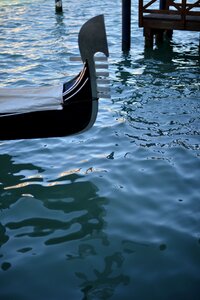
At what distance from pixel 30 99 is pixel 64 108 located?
0.59m

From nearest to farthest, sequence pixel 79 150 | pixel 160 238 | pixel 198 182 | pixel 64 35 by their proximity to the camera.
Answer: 1. pixel 160 238
2. pixel 198 182
3. pixel 79 150
4. pixel 64 35

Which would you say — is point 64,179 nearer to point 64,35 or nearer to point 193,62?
point 193,62

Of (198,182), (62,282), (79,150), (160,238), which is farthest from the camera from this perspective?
(79,150)

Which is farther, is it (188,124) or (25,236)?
(188,124)

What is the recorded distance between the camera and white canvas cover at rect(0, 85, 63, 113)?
5.18 meters

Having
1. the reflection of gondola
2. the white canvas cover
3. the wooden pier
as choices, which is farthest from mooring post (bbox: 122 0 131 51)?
the reflection of gondola

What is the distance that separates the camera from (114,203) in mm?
4625

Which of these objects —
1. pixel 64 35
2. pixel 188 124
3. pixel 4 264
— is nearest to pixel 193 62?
pixel 188 124

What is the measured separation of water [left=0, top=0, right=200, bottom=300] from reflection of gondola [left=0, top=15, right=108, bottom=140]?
1.58 ft

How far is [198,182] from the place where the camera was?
491 centimetres

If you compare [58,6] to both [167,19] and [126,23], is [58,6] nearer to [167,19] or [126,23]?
[126,23]

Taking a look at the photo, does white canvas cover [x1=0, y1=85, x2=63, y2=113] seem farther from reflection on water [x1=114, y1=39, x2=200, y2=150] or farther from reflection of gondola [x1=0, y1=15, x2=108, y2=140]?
reflection on water [x1=114, y1=39, x2=200, y2=150]

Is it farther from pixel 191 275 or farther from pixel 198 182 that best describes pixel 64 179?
pixel 191 275

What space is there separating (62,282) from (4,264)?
55cm
